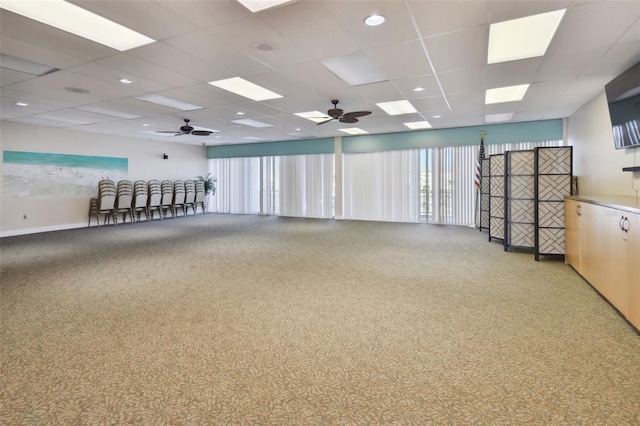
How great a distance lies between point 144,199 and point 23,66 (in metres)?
6.82

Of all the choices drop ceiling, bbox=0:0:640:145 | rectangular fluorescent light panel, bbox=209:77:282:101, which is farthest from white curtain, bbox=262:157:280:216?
rectangular fluorescent light panel, bbox=209:77:282:101

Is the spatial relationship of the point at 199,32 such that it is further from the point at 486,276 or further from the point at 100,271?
the point at 486,276

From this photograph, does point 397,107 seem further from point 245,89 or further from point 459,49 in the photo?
point 245,89

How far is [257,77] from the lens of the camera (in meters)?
5.06

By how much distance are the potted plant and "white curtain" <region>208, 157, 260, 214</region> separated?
0.17 m

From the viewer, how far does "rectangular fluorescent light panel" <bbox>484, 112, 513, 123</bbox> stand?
8078mm

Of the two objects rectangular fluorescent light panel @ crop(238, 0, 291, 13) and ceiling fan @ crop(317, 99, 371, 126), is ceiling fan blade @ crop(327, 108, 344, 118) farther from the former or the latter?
rectangular fluorescent light panel @ crop(238, 0, 291, 13)

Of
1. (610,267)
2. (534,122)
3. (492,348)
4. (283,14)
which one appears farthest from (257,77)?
(534,122)

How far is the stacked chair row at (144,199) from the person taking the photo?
10156 mm

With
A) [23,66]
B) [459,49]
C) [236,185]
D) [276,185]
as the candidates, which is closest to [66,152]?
[236,185]

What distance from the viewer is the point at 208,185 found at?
13688 millimetres

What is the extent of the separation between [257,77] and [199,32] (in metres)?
1.53

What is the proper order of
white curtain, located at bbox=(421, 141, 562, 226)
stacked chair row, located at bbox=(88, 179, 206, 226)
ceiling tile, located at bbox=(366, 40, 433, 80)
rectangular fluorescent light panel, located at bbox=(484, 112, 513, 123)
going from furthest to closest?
1. stacked chair row, located at bbox=(88, 179, 206, 226)
2. white curtain, located at bbox=(421, 141, 562, 226)
3. rectangular fluorescent light panel, located at bbox=(484, 112, 513, 123)
4. ceiling tile, located at bbox=(366, 40, 433, 80)

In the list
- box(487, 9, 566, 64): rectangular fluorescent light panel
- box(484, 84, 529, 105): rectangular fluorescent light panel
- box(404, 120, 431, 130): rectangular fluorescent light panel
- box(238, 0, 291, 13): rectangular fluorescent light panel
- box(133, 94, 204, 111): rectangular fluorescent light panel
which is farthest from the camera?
box(404, 120, 431, 130): rectangular fluorescent light panel
